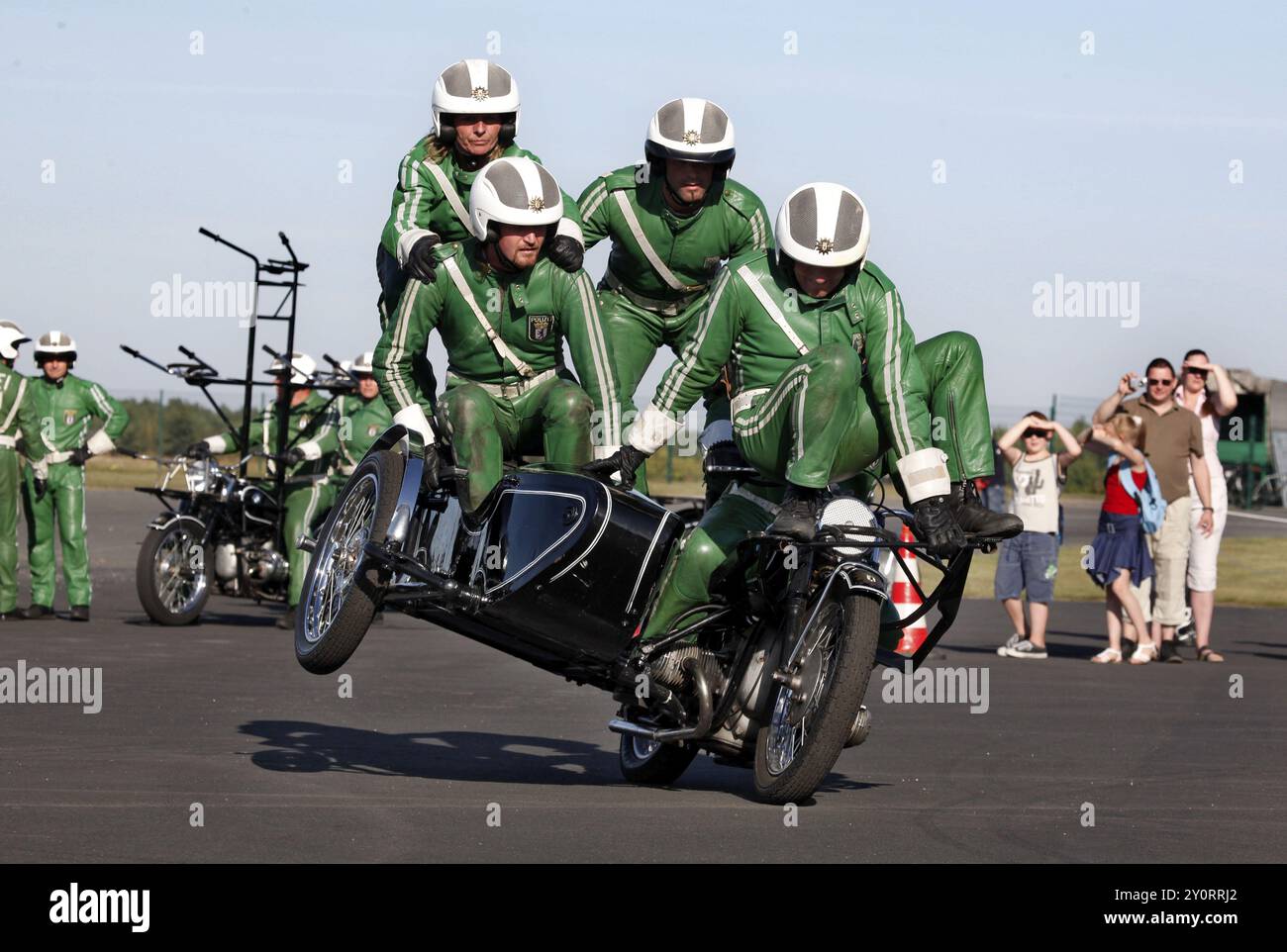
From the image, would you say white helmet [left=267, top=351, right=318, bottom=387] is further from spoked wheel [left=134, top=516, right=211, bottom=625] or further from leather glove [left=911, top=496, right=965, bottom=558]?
leather glove [left=911, top=496, right=965, bottom=558]

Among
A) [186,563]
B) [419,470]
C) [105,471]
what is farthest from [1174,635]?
[105,471]

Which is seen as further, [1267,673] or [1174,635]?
[1174,635]

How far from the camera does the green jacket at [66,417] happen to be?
20.8m

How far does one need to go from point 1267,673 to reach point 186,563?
377 inches

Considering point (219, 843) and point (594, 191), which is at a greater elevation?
point (594, 191)

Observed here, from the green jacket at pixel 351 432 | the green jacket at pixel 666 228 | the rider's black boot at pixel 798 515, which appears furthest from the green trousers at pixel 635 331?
the green jacket at pixel 351 432

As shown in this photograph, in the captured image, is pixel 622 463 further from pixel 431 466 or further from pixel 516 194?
pixel 516 194

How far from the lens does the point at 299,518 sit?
20.7 meters

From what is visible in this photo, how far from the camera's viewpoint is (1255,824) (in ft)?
28.1

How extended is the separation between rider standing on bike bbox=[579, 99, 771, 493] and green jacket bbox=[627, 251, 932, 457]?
3.56 feet

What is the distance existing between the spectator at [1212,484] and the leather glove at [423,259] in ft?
A: 32.6

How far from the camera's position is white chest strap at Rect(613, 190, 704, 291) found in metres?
10.5

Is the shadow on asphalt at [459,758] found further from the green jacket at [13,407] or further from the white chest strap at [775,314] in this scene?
the green jacket at [13,407]
